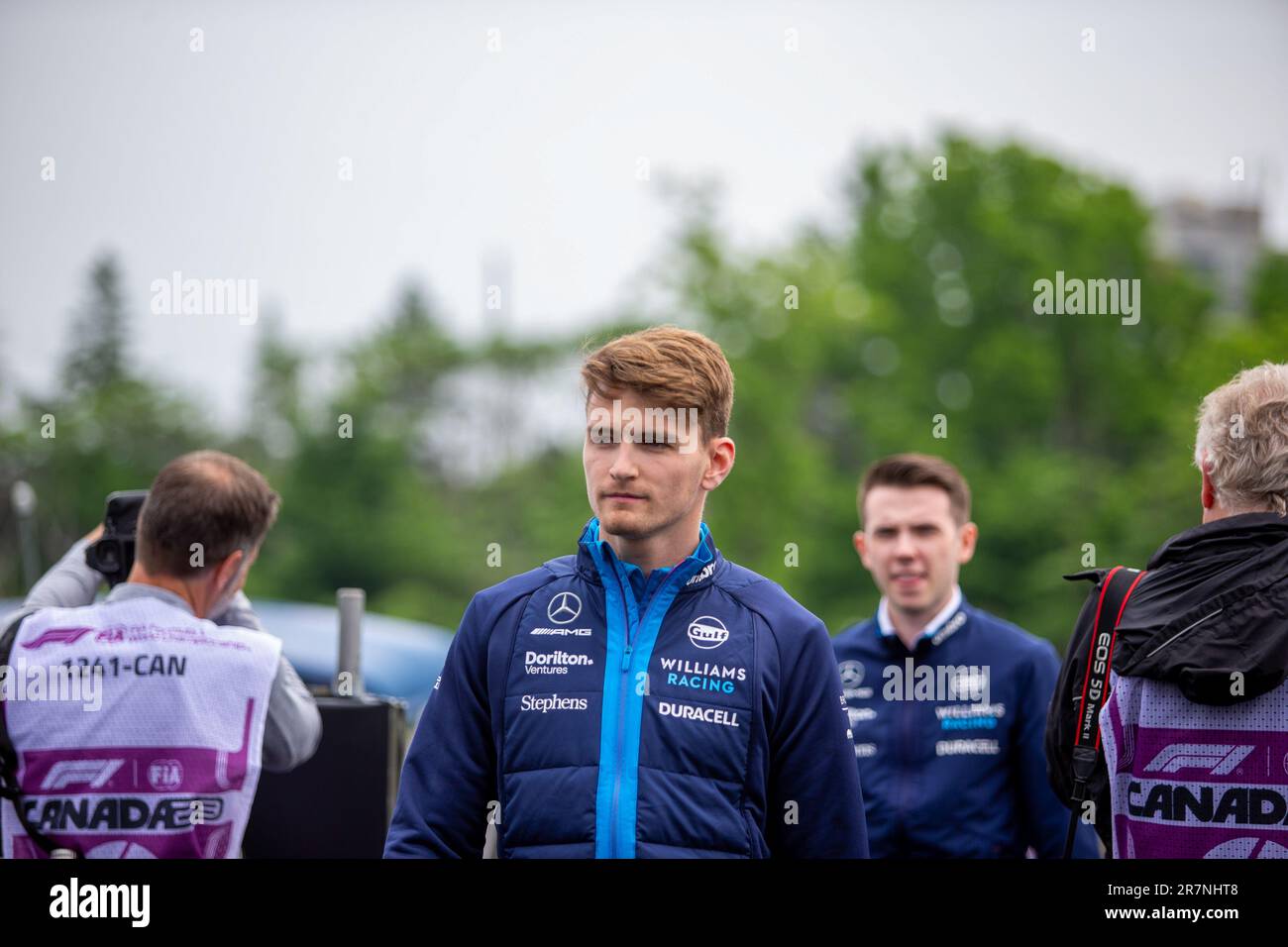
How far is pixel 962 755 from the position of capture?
4348mm

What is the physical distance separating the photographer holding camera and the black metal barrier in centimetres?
80

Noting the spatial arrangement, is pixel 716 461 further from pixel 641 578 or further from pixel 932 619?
pixel 932 619

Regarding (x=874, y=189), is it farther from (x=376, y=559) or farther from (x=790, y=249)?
(x=376, y=559)

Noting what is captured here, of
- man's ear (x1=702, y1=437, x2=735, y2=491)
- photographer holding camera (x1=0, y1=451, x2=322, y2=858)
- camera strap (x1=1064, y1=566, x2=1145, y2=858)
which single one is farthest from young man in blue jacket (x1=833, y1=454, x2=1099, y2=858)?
photographer holding camera (x1=0, y1=451, x2=322, y2=858)

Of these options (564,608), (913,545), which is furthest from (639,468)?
(913,545)

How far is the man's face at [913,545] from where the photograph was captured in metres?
4.73

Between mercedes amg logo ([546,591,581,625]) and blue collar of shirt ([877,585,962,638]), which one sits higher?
mercedes amg logo ([546,591,581,625])

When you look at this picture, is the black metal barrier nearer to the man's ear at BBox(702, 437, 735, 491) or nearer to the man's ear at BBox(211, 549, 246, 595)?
the man's ear at BBox(211, 549, 246, 595)

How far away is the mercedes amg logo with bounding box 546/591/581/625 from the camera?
9.21 feet
